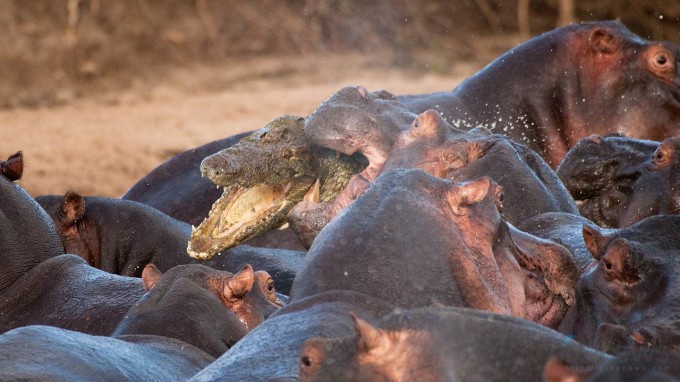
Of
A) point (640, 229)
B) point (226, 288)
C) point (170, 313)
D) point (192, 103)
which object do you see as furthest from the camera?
point (192, 103)

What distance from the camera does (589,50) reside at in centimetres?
582

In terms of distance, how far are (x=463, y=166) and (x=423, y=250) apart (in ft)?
4.31

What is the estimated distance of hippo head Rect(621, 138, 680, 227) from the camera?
4.32 metres

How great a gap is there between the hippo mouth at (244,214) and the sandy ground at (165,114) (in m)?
4.12

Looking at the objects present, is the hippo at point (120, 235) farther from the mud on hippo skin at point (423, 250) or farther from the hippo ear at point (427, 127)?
the mud on hippo skin at point (423, 250)

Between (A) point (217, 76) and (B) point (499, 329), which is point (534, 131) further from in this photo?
(A) point (217, 76)

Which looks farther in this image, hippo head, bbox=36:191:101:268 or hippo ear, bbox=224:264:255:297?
hippo head, bbox=36:191:101:268

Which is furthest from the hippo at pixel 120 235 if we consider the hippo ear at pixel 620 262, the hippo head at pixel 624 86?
the hippo ear at pixel 620 262

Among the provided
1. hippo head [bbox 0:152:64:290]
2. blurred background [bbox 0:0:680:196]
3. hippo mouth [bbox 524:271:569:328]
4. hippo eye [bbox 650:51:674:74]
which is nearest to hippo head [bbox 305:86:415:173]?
hippo head [bbox 0:152:64:290]

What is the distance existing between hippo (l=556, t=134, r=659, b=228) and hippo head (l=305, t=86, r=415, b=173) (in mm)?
737

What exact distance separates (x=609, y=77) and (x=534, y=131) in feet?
1.29

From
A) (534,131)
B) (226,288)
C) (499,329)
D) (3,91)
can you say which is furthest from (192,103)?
(499,329)

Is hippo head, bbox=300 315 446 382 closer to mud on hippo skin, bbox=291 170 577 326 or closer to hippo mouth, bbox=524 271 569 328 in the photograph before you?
mud on hippo skin, bbox=291 170 577 326

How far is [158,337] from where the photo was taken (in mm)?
3318
